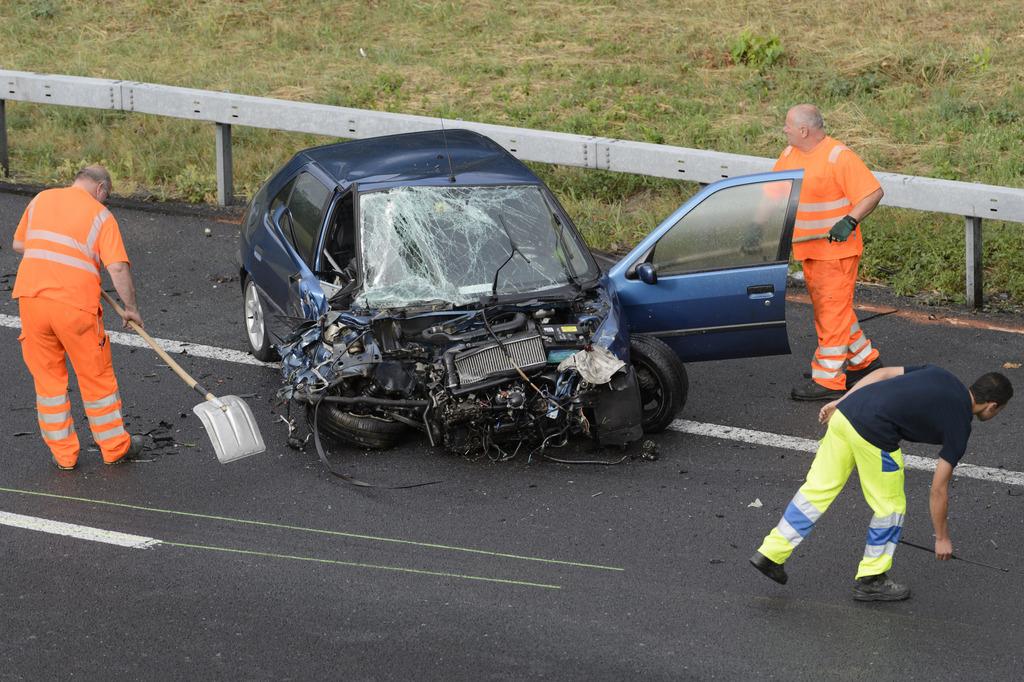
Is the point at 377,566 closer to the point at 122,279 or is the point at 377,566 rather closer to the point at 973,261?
the point at 122,279

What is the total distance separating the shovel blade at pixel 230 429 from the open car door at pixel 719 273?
254 cm

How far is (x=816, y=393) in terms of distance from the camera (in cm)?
886

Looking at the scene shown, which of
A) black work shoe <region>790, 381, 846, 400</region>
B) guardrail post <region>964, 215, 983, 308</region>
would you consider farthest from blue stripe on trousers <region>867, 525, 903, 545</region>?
guardrail post <region>964, 215, 983, 308</region>

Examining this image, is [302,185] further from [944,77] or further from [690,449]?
[944,77]

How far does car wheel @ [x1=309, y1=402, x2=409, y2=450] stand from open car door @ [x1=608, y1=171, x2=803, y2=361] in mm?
1799

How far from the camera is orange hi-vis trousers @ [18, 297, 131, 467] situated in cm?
769

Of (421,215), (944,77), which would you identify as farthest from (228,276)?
(944,77)

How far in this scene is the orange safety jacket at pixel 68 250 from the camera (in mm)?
7656

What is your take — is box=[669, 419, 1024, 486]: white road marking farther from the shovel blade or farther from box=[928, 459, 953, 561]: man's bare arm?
the shovel blade

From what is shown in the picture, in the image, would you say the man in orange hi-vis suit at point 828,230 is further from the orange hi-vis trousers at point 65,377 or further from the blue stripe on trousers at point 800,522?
the orange hi-vis trousers at point 65,377

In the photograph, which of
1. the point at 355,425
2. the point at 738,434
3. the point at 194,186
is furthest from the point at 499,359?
the point at 194,186

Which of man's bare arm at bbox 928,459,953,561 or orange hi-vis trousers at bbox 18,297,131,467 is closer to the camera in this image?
man's bare arm at bbox 928,459,953,561

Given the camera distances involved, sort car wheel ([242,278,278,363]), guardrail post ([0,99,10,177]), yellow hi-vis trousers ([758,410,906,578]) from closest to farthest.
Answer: yellow hi-vis trousers ([758,410,906,578]), car wheel ([242,278,278,363]), guardrail post ([0,99,10,177])

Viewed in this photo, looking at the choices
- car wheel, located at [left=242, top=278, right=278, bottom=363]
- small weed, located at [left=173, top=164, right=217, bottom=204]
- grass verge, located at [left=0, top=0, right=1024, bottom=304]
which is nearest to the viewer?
car wheel, located at [left=242, top=278, right=278, bottom=363]
